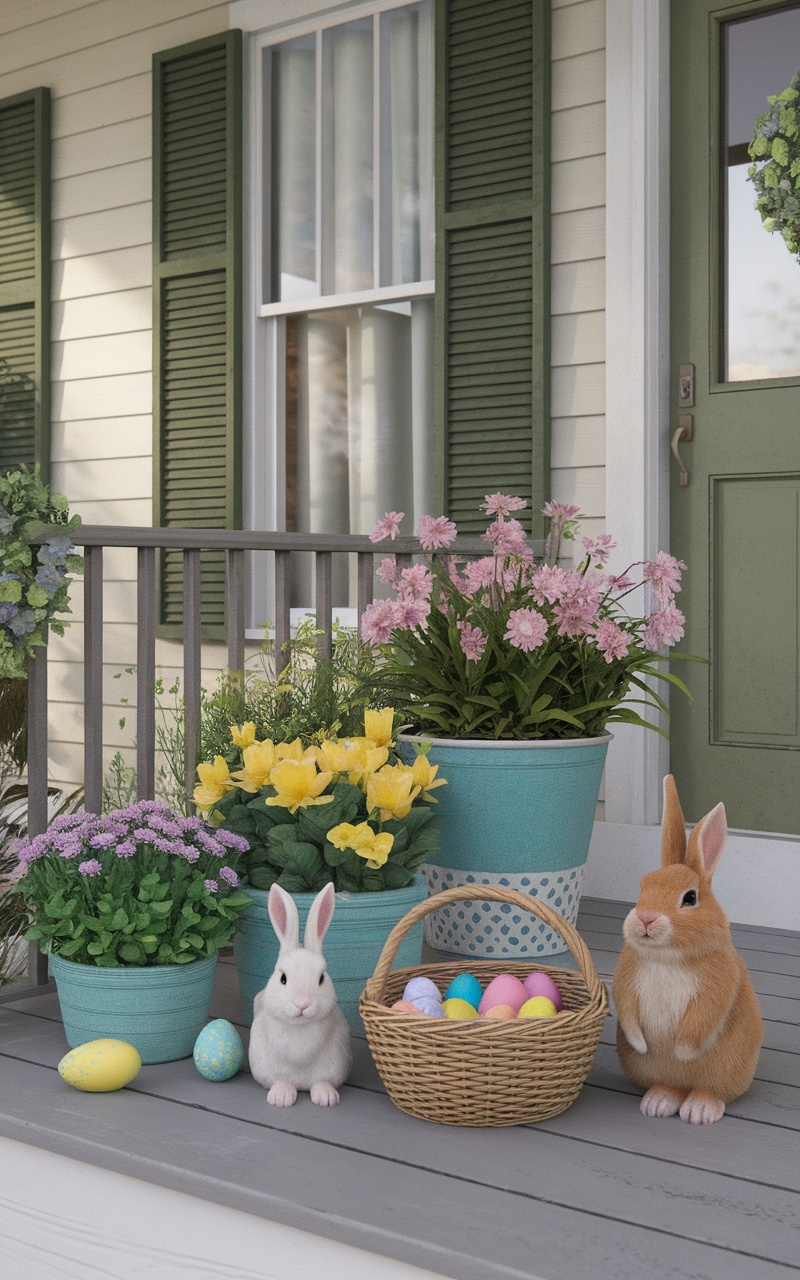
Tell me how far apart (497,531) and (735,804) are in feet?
3.34

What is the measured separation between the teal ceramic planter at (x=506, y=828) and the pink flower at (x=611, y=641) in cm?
18

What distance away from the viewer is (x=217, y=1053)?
1853mm

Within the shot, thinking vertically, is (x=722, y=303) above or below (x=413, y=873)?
above

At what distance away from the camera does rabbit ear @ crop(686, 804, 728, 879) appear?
172cm

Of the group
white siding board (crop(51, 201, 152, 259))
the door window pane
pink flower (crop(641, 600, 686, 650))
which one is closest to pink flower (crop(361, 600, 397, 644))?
pink flower (crop(641, 600, 686, 650))

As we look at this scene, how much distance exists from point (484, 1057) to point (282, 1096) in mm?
Answer: 321

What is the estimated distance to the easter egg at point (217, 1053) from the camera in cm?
185

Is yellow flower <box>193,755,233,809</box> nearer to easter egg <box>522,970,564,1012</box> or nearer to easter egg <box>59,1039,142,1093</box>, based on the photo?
easter egg <box>59,1039,142,1093</box>

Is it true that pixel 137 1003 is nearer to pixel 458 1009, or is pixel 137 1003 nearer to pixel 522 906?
pixel 458 1009

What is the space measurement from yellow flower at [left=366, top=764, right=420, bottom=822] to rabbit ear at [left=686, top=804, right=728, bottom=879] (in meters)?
0.50

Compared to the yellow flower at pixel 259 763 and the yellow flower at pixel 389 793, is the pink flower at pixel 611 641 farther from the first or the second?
the yellow flower at pixel 259 763

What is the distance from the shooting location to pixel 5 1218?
1.73 metres

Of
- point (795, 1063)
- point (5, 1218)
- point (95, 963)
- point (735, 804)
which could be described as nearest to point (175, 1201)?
point (5, 1218)

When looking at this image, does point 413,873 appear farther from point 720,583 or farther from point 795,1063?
point 720,583
